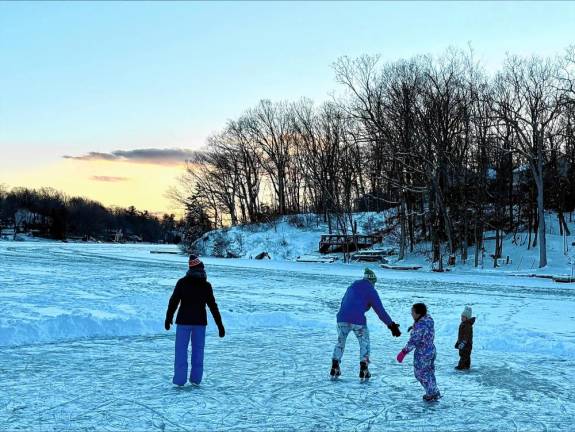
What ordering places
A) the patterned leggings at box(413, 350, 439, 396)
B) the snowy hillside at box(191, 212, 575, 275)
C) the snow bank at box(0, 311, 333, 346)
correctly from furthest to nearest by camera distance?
the snowy hillside at box(191, 212, 575, 275), the snow bank at box(0, 311, 333, 346), the patterned leggings at box(413, 350, 439, 396)

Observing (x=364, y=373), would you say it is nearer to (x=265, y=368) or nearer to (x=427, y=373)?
(x=427, y=373)

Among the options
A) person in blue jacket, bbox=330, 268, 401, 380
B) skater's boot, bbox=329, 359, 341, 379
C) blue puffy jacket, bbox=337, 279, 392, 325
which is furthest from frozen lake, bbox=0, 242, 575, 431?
blue puffy jacket, bbox=337, 279, 392, 325

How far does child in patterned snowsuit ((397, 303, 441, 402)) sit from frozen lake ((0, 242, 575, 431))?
0.23 m

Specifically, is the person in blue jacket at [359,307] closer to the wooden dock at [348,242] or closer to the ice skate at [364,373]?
the ice skate at [364,373]

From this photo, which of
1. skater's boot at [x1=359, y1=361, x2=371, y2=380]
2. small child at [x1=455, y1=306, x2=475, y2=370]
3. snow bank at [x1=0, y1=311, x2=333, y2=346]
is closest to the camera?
skater's boot at [x1=359, y1=361, x2=371, y2=380]

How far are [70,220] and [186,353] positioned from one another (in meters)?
150

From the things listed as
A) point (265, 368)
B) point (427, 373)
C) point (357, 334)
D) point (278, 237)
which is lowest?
point (265, 368)

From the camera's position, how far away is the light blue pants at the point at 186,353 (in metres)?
7.64

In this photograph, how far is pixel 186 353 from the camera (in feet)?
25.1

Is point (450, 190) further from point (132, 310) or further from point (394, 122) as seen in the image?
point (132, 310)

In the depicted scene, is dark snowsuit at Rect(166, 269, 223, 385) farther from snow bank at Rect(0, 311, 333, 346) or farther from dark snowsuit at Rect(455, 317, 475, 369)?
snow bank at Rect(0, 311, 333, 346)

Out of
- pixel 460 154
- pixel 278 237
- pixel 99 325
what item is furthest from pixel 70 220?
pixel 99 325

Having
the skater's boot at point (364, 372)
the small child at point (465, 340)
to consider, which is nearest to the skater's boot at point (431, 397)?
the skater's boot at point (364, 372)

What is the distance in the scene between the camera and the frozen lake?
6328 millimetres
